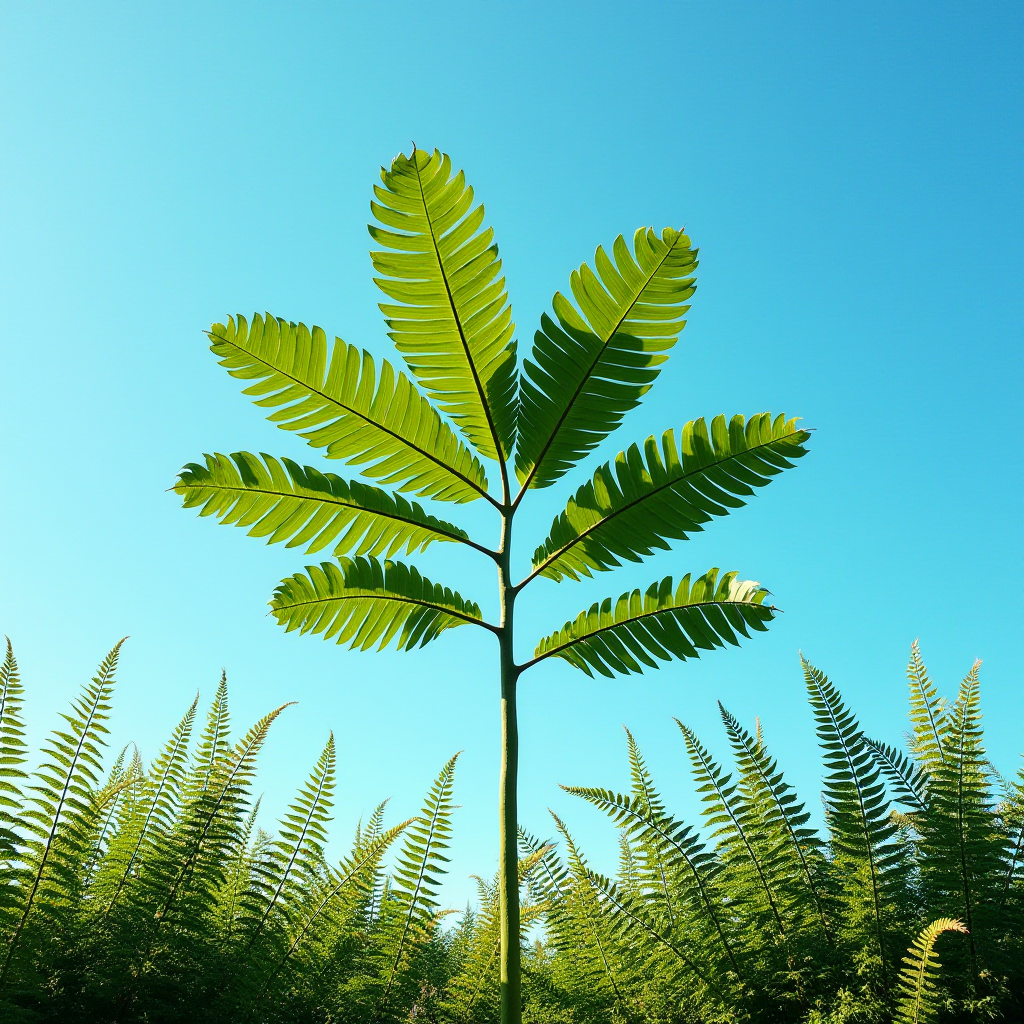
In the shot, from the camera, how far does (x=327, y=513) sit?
2264 millimetres

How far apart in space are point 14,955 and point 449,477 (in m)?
1.75

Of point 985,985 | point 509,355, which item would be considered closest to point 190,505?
point 509,355

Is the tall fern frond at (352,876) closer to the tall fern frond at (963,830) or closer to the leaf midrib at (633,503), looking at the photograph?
the leaf midrib at (633,503)

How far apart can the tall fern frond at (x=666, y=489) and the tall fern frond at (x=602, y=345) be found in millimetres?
192

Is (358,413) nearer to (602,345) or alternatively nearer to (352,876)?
(602,345)

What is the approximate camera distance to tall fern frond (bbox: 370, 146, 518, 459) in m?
2.13

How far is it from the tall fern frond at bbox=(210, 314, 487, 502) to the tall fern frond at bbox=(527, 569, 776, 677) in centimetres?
63

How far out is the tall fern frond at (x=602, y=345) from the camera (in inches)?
83.9

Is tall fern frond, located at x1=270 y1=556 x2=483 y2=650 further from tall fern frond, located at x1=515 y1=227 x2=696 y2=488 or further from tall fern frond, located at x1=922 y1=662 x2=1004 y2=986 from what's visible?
tall fern frond, located at x1=922 y1=662 x2=1004 y2=986

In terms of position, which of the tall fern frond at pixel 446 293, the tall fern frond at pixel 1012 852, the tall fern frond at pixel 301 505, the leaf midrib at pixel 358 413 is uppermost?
the tall fern frond at pixel 446 293

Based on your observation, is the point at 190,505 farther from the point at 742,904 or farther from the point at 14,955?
the point at 742,904

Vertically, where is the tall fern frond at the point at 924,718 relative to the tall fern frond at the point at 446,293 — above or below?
below

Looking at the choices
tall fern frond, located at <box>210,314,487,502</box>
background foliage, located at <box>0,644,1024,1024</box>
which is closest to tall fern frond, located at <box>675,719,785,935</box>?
background foliage, located at <box>0,644,1024,1024</box>

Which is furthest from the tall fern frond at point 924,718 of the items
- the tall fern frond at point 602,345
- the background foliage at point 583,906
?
the tall fern frond at point 602,345
